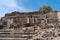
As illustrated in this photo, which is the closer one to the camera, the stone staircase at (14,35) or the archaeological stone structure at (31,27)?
the stone staircase at (14,35)

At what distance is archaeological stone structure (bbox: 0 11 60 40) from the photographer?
64.8 ft

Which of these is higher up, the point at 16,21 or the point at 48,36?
the point at 16,21

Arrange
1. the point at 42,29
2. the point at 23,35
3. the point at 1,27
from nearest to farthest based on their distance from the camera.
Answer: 1. the point at 23,35
2. the point at 42,29
3. the point at 1,27

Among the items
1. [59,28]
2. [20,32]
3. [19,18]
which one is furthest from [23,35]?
[19,18]

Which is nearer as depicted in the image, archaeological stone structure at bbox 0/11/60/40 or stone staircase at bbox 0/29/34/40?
stone staircase at bbox 0/29/34/40

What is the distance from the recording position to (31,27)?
21.8 m

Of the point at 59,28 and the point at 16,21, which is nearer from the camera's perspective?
the point at 59,28

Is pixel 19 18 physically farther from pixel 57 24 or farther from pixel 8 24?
pixel 57 24

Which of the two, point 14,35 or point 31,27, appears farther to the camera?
point 31,27

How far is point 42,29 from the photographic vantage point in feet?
69.8

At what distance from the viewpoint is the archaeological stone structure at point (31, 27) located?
19750 mm

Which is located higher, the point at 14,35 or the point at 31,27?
the point at 31,27

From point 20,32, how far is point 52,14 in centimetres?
591

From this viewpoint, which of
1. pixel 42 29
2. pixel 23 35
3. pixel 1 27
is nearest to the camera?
pixel 23 35
